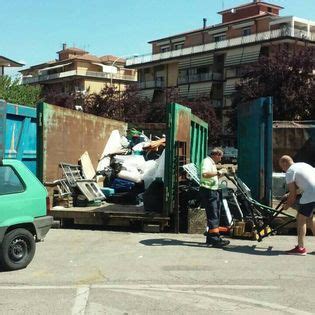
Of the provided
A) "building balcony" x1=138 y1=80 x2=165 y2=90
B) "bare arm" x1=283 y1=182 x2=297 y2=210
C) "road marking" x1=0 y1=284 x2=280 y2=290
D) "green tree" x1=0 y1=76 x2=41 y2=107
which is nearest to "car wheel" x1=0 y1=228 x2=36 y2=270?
"road marking" x1=0 y1=284 x2=280 y2=290

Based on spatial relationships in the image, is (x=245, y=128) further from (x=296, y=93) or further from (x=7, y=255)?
(x=296, y=93)

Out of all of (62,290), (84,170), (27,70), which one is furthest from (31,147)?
(27,70)

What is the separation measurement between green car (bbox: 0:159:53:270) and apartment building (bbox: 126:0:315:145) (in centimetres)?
5462

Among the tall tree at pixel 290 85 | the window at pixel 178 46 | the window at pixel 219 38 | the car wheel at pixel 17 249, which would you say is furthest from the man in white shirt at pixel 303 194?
the window at pixel 178 46

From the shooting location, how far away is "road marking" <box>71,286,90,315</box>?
17.9 feet

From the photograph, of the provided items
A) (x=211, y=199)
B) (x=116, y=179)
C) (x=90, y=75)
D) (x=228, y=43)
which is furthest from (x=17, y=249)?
(x=90, y=75)

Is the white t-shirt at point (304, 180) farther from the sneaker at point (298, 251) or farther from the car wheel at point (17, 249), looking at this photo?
the car wheel at point (17, 249)

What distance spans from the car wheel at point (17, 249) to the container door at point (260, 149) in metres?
4.89

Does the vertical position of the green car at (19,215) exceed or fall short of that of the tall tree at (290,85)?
it falls short

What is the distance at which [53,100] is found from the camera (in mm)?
66438

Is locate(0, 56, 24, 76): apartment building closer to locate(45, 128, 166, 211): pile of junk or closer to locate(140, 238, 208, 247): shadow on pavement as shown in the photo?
locate(45, 128, 166, 211): pile of junk

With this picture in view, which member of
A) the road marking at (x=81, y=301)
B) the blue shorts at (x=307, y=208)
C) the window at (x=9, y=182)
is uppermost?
the window at (x=9, y=182)

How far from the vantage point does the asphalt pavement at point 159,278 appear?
18.6 feet

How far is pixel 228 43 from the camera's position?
6762 centimetres
